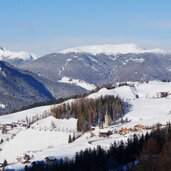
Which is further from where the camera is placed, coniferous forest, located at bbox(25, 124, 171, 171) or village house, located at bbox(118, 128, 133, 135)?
village house, located at bbox(118, 128, 133, 135)

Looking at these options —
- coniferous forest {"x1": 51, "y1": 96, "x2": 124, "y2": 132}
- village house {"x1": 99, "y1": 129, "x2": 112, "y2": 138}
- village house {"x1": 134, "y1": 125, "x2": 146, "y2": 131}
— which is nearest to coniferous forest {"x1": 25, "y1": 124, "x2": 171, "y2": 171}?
village house {"x1": 134, "y1": 125, "x2": 146, "y2": 131}

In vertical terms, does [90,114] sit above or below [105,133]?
above

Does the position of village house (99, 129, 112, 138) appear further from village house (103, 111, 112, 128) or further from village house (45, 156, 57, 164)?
village house (45, 156, 57, 164)

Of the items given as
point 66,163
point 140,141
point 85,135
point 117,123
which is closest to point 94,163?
point 66,163

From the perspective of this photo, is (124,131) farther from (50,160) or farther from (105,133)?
(50,160)

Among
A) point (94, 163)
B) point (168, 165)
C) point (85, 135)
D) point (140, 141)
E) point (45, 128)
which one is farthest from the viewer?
point (45, 128)

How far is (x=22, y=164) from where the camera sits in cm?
12562

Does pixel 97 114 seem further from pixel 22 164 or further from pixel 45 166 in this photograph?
pixel 45 166

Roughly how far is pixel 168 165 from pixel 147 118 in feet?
357

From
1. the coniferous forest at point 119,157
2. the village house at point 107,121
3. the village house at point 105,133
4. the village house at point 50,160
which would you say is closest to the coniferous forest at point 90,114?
→ the village house at point 107,121

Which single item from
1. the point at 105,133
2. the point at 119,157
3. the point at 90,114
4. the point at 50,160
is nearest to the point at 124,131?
the point at 105,133

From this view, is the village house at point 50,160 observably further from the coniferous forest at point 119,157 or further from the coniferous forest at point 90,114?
the coniferous forest at point 90,114

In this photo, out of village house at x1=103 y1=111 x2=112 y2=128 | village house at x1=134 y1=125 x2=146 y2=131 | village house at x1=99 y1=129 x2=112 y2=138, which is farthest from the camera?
village house at x1=103 y1=111 x2=112 y2=128

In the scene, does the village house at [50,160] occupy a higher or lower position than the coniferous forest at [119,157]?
lower
